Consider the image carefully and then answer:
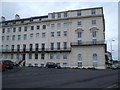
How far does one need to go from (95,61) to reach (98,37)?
23.8 feet

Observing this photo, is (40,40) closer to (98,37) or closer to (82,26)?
(82,26)

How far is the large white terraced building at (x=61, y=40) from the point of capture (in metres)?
50.0

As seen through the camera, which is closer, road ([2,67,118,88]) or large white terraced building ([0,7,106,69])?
road ([2,67,118,88])

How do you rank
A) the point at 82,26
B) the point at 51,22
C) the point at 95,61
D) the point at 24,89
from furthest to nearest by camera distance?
the point at 51,22
the point at 82,26
the point at 95,61
the point at 24,89

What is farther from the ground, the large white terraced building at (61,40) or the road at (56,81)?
the large white terraced building at (61,40)

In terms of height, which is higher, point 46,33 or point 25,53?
point 46,33

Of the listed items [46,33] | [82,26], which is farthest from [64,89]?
[46,33]

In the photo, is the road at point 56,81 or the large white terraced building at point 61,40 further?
the large white terraced building at point 61,40

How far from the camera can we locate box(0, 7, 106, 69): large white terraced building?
164 ft

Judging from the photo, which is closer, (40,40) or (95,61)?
(95,61)

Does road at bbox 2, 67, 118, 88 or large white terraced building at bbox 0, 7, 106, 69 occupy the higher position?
large white terraced building at bbox 0, 7, 106, 69

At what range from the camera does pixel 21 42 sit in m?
60.8

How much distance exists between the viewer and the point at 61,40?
5397 cm

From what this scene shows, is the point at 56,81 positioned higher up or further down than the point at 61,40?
further down
